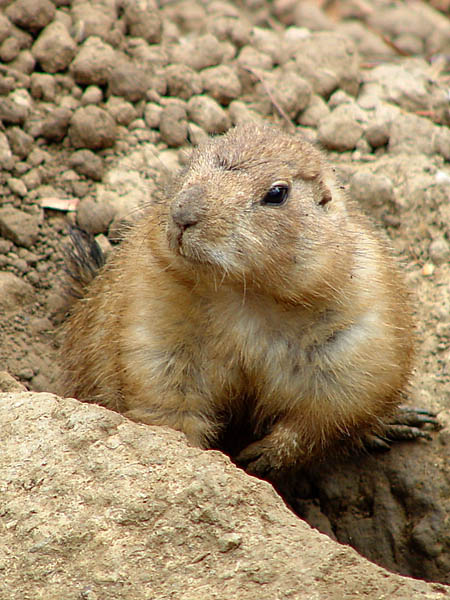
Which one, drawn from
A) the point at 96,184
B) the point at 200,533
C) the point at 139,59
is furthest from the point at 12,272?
the point at 200,533

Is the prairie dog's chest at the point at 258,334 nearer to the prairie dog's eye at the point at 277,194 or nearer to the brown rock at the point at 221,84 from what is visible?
the prairie dog's eye at the point at 277,194

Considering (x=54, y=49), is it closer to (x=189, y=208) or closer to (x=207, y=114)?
(x=207, y=114)

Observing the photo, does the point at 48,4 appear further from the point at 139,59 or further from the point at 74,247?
the point at 74,247

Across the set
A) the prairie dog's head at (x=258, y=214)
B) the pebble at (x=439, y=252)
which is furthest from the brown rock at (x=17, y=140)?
the pebble at (x=439, y=252)

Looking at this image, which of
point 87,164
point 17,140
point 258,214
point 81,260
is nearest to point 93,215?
point 87,164

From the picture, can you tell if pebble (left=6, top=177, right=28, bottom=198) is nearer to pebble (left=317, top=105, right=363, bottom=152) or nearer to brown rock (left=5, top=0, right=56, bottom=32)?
brown rock (left=5, top=0, right=56, bottom=32)

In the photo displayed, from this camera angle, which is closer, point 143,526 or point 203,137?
point 143,526

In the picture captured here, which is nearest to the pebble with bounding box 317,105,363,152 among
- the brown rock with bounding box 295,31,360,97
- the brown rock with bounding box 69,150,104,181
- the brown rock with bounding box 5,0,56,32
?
the brown rock with bounding box 295,31,360,97
